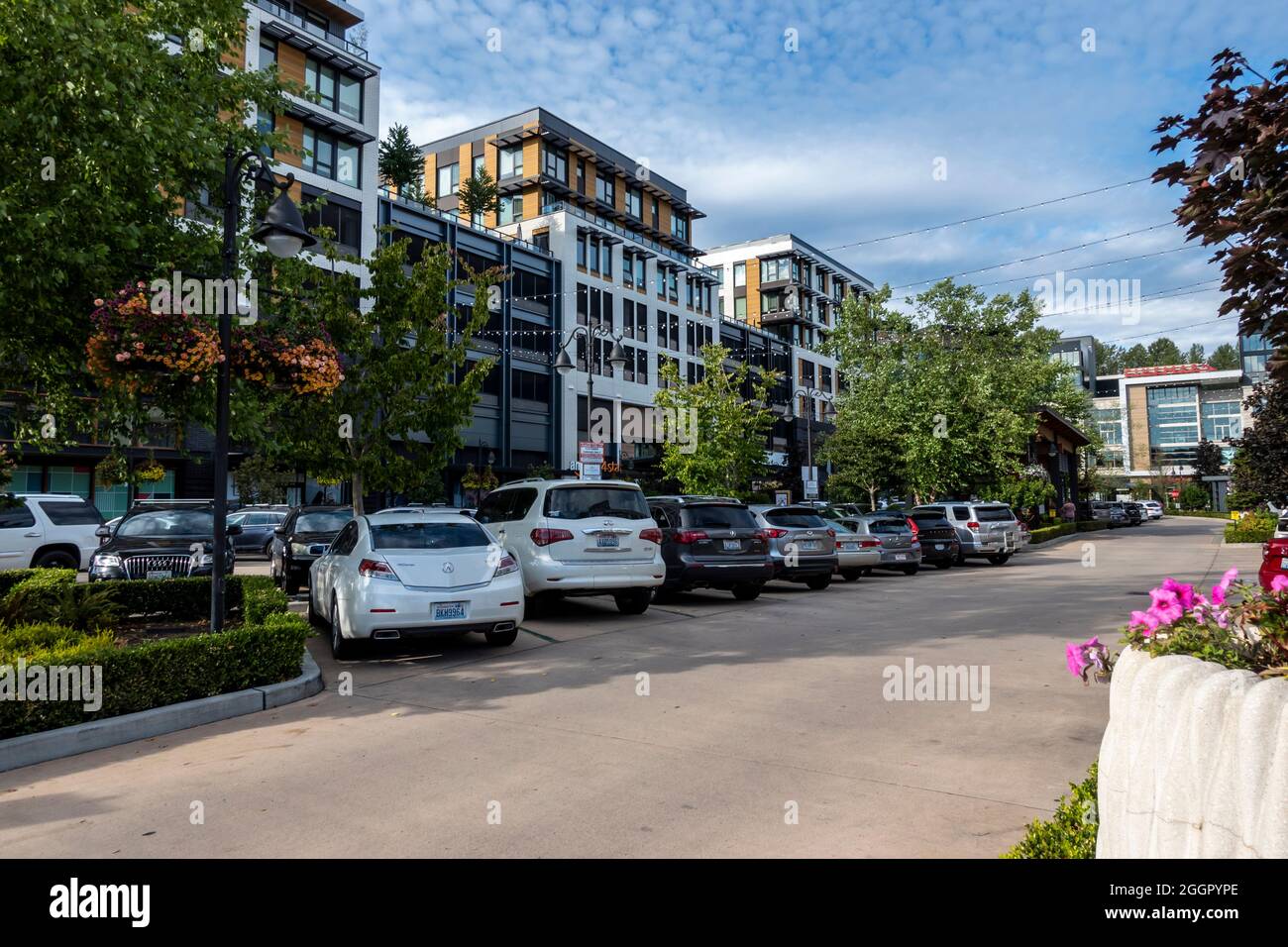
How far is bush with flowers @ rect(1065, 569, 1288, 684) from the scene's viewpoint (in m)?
3.06

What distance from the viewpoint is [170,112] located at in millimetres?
9219

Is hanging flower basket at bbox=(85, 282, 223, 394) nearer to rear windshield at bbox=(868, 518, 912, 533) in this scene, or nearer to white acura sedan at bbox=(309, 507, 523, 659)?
white acura sedan at bbox=(309, 507, 523, 659)

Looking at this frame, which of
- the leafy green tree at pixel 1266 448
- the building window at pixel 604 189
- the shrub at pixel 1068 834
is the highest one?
the building window at pixel 604 189

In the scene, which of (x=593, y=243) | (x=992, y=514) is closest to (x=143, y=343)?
(x=992, y=514)

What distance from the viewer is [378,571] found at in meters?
8.87

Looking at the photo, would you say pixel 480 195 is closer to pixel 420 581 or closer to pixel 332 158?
pixel 332 158

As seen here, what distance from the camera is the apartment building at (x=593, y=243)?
49906 mm

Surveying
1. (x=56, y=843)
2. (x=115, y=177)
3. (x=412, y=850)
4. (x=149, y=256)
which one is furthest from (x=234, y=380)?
(x=412, y=850)

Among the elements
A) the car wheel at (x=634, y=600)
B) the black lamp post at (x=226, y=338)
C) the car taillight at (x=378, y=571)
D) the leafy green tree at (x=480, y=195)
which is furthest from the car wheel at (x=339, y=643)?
the leafy green tree at (x=480, y=195)

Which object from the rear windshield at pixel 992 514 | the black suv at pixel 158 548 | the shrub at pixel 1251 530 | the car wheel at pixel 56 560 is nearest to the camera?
the black suv at pixel 158 548

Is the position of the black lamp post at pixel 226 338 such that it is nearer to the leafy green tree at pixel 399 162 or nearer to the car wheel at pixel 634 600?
the car wheel at pixel 634 600

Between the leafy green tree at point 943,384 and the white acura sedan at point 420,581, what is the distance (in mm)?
27214

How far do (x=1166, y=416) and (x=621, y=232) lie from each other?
102625mm

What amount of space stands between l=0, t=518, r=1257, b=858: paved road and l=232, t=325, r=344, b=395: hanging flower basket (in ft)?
10.1
